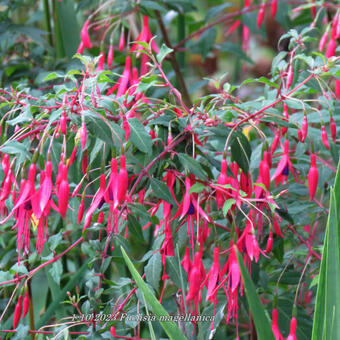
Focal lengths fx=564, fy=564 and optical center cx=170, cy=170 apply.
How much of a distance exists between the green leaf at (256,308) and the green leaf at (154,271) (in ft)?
0.57

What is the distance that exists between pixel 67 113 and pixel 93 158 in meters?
0.09

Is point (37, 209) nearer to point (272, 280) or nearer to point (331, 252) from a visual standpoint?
point (331, 252)

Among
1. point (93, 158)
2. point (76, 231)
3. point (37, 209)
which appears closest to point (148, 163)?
point (93, 158)

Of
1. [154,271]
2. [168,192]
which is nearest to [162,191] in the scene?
[168,192]

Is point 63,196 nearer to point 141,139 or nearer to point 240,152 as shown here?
point 141,139

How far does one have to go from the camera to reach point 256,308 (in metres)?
0.59

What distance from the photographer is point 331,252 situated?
61 cm

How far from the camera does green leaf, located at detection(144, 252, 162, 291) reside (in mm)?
732

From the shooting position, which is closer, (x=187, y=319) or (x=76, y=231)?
(x=187, y=319)

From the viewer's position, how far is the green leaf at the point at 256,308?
565mm

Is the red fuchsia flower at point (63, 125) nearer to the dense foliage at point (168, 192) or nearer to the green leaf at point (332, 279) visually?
the dense foliage at point (168, 192)

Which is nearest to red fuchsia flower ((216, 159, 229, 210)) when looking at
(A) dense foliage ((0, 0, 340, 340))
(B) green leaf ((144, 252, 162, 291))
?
(A) dense foliage ((0, 0, 340, 340))

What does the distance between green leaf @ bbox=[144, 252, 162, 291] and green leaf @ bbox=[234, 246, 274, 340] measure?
0.17m

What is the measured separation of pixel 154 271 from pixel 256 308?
19 cm
